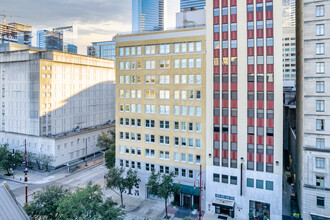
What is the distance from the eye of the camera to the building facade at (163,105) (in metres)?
45.2

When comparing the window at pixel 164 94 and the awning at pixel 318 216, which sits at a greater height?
the window at pixel 164 94

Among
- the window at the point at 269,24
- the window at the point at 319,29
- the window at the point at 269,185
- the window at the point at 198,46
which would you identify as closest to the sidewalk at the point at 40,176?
the window at the point at 198,46

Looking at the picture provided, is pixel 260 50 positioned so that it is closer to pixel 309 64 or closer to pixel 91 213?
pixel 309 64

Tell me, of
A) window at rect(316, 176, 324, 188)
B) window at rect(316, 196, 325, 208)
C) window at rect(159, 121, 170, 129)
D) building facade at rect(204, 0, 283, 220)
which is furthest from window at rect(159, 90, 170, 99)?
window at rect(316, 196, 325, 208)

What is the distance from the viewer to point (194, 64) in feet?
148

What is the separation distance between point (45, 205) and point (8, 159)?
118 feet

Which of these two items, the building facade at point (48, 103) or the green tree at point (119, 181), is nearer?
the green tree at point (119, 181)

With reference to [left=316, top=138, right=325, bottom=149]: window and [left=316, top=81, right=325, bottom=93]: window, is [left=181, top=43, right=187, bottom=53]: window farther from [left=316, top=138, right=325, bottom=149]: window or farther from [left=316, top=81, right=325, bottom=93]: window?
[left=316, top=138, right=325, bottom=149]: window

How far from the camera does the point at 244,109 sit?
41.6 metres

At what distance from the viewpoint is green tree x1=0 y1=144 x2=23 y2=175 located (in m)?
58.1

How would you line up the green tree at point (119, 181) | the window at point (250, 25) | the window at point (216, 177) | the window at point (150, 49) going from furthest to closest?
1. the window at point (150, 49)
2. the green tree at point (119, 181)
3. the window at point (216, 177)
4. the window at point (250, 25)

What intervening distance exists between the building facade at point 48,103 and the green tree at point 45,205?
3294 centimetres

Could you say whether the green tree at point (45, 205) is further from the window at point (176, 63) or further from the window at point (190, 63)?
the window at point (190, 63)

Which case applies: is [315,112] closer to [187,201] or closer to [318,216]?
[318,216]
